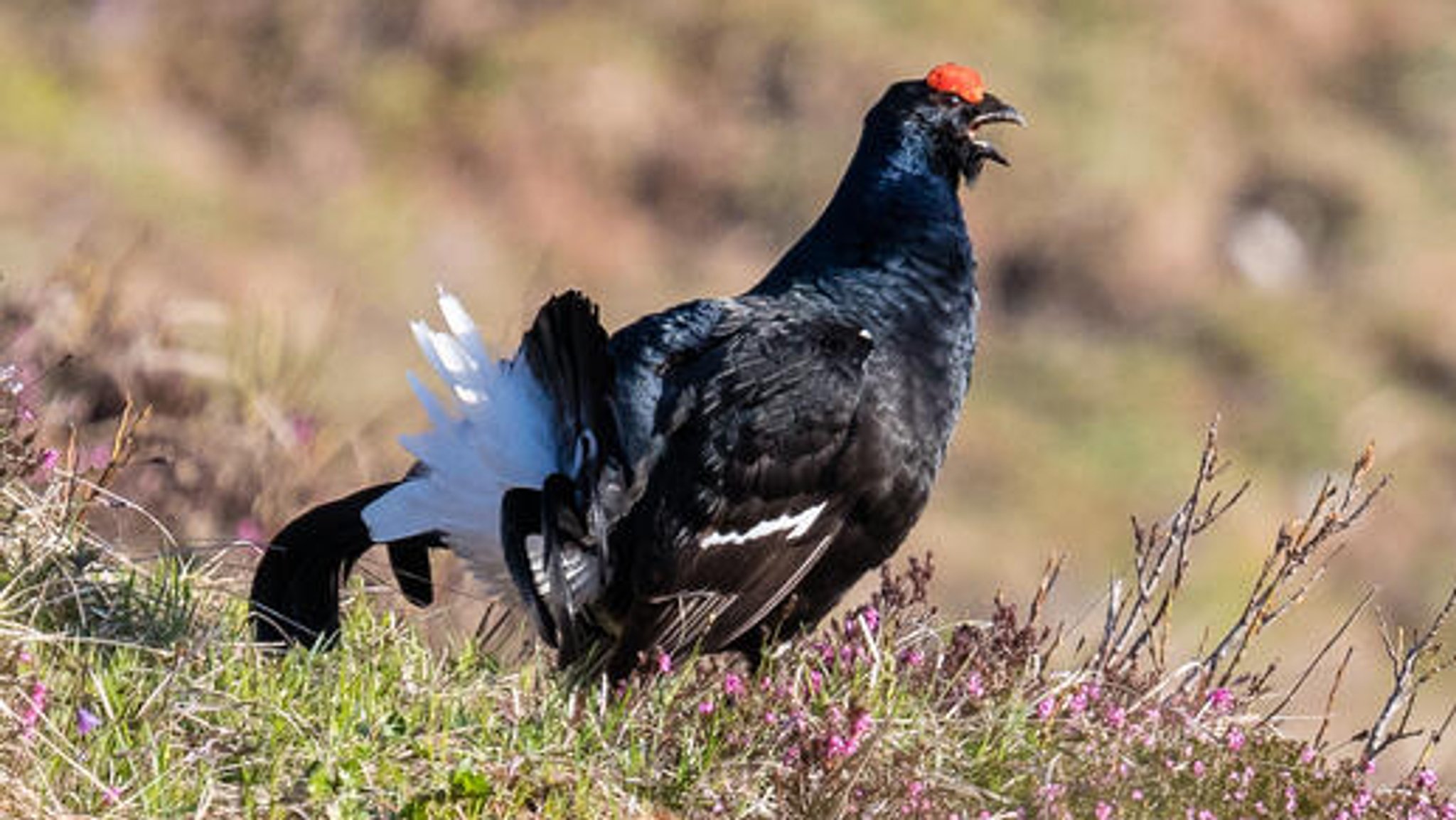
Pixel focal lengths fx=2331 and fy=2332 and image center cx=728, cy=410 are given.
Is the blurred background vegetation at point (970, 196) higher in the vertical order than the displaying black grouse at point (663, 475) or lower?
higher

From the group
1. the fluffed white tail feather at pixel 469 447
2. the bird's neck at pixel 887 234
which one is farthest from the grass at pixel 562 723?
the bird's neck at pixel 887 234

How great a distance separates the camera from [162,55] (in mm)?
18656

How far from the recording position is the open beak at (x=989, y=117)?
5781 millimetres

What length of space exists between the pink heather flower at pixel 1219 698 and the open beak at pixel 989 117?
1505 mm

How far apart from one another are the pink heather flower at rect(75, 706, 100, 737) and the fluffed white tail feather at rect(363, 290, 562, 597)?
1.06 m

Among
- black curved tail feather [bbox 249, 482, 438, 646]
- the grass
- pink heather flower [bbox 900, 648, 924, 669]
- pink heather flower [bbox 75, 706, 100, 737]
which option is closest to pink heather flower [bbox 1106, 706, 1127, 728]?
the grass

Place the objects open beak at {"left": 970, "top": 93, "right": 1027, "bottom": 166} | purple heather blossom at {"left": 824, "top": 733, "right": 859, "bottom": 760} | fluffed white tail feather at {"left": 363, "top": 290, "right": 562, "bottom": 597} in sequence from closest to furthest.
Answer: purple heather blossom at {"left": 824, "top": 733, "right": 859, "bottom": 760}, fluffed white tail feather at {"left": 363, "top": 290, "right": 562, "bottom": 597}, open beak at {"left": 970, "top": 93, "right": 1027, "bottom": 166}

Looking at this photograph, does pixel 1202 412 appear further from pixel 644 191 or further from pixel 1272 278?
pixel 644 191

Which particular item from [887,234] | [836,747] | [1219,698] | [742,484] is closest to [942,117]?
[887,234]

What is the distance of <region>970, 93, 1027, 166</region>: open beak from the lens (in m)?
5.78

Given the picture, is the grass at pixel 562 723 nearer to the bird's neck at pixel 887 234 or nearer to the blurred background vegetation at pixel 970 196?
the bird's neck at pixel 887 234

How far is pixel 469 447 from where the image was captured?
4.71 meters

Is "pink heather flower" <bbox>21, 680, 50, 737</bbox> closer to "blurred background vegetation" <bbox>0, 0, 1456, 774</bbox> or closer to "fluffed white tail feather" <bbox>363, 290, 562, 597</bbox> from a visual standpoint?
"fluffed white tail feather" <bbox>363, 290, 562, 597</bbox>

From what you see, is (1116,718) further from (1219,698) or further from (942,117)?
(942,117)
